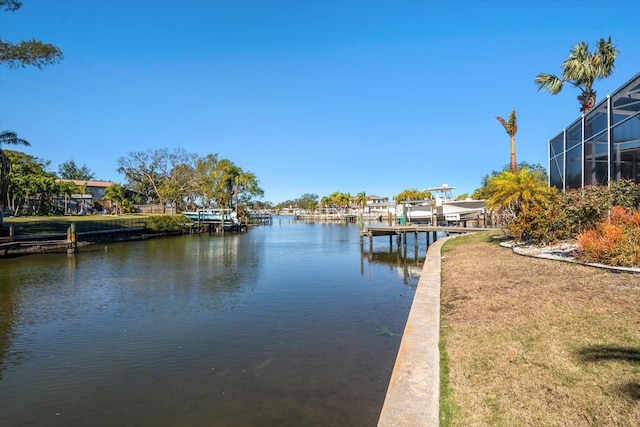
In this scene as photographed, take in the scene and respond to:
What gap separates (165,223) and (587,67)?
138 feet

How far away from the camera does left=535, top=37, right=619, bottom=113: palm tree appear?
21.4m

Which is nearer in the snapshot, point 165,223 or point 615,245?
point 615,245

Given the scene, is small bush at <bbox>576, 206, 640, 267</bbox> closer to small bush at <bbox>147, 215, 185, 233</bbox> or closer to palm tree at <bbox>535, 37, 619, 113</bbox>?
palm tree at <bbox>535, 37, 619, 113</bbox>

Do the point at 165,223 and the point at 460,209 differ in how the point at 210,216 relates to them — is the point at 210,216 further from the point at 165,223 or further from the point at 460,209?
the point at 460,209

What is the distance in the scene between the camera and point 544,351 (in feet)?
15.6

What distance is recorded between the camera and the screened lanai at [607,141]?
42.5ft

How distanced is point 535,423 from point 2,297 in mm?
15743

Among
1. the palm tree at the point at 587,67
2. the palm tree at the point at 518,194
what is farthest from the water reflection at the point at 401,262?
the palm tree at the point at 587,67

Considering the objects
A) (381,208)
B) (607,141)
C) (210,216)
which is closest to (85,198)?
(210,216)

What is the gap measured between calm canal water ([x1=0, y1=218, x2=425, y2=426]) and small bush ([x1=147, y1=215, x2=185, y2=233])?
27.5 meters

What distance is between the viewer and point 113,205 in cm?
6581

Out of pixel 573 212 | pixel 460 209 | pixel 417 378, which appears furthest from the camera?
pixel 460 209

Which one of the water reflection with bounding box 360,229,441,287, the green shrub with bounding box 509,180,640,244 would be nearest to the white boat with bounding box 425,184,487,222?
the water reflection with bounding box 360,229,441,287

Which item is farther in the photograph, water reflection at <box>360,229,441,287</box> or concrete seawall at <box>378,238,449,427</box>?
water reflection at <box>360,229,441,287</box>
